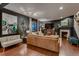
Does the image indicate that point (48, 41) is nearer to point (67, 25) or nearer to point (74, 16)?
point (67, 25)

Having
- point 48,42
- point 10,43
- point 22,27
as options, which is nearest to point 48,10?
point 48,42

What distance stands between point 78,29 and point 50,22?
119cm

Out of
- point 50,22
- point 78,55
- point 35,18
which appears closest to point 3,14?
point 35,18

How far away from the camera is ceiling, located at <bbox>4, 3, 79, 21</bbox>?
8.98ft

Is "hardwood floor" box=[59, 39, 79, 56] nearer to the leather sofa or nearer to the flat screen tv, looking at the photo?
the leather sofa

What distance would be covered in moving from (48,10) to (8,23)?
6.51 feet

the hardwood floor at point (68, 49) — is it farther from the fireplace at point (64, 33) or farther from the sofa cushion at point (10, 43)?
the sofa cushion at point (10, 43)

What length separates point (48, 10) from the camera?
9.61 feet

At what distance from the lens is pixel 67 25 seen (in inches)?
115

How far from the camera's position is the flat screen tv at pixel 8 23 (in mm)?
3743

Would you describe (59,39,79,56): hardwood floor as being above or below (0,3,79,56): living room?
below

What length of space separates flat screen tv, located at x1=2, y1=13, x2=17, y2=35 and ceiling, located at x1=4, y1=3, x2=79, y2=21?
105 centimetres

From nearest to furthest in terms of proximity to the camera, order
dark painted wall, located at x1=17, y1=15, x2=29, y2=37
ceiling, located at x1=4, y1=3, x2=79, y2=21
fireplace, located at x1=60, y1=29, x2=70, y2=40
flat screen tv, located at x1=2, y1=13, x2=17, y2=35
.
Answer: ceiling, located at x1=4, y1=3, x2=79, y2=21 < fireplace, located at x1=60, y1=29, x2=70, y2=40 < flat screen tv, located at x1=2, y1=13, x2=17, y2=35 < dark painted wall, located at x1=17, y1=15, x2=29, y2=37

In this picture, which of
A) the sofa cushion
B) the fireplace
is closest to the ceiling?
the fireplace
